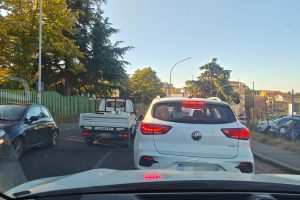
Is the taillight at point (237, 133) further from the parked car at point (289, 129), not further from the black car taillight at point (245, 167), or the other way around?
the parked car at point (289, 129)

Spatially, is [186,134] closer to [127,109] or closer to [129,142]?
[129,142]

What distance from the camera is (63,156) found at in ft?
42.8

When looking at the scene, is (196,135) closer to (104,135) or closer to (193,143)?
(193,143)

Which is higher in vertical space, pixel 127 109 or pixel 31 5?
pixel 31 5

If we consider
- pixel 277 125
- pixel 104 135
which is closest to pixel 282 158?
pixel 104 135

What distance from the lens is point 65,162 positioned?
38.7ft

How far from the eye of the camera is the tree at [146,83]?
89.2 meters

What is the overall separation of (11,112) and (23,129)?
3.01ft

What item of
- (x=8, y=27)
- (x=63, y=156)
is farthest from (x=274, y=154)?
(x=8, y=27)

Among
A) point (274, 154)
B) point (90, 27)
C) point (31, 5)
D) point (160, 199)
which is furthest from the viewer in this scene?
point (90, 27)

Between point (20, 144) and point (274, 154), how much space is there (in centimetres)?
→ 794

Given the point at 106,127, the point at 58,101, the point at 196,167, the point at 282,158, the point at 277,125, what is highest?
the point at 58,101

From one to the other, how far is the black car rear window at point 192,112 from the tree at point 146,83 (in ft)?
258

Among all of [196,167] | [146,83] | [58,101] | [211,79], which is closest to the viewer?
[196,167]
